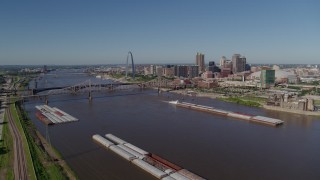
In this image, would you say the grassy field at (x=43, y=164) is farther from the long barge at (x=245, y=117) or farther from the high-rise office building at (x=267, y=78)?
the high-rise office building at (x=267, y=78)

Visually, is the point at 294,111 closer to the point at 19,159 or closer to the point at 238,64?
the point at 19,159

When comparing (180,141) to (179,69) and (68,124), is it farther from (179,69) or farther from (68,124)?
(179,69)

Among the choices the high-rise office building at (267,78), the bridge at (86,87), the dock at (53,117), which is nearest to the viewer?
the dock at (53,117)

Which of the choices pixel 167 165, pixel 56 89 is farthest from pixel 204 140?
pixel 56 89

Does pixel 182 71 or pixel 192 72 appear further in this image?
pixel 182 71

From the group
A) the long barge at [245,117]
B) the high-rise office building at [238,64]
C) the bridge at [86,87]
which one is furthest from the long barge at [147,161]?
the high-rise office building at [238,64]

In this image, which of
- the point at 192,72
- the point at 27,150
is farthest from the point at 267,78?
the point at 27,150
